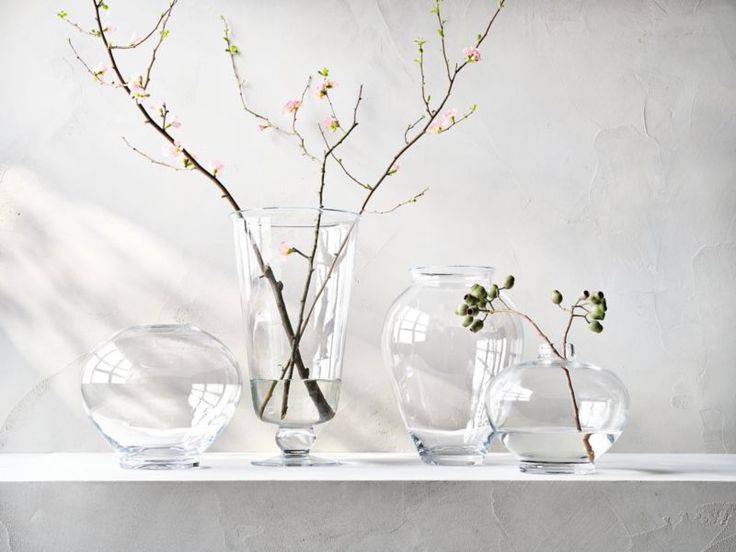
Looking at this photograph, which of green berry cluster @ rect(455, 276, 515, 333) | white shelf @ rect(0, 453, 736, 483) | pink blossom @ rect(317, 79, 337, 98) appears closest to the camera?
white shelf @ rect(0, 453, 736, 483)

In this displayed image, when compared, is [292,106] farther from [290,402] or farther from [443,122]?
[290,402]

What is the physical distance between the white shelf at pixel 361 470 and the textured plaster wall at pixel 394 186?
0.10 m

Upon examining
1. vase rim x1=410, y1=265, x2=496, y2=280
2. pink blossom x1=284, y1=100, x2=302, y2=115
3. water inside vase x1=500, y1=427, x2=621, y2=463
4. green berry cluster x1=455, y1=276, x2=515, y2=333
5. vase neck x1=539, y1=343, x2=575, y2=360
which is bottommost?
water inside vase x1=500, y1=427, x2=621, y2=463

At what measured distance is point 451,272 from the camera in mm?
933

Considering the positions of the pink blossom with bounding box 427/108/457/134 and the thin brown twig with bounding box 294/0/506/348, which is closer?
the thin brown twig with bounding box 294/0/506/348

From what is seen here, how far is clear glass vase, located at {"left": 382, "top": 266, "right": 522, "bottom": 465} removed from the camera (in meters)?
0.89

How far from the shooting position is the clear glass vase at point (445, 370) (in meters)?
0.89

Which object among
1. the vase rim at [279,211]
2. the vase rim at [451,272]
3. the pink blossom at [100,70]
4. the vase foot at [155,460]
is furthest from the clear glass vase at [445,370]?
the pink blossom at [100,70]

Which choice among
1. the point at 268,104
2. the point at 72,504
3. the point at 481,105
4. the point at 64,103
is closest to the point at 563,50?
the point at 481,105

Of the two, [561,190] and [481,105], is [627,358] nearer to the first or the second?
[561,190]

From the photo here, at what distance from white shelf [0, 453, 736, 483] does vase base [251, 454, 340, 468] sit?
0.05 feet

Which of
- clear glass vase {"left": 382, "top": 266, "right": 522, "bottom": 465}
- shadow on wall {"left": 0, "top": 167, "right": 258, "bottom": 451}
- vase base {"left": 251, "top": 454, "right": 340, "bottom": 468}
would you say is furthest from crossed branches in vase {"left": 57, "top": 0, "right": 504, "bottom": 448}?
vase base {"left": 251, "top": 454, "right": 340, "bottom": 468}

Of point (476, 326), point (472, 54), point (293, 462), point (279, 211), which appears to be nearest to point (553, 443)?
point (476, 326)

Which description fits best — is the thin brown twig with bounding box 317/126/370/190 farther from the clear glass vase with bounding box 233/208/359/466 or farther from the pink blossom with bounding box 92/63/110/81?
the pink blossom with bounding box 92/63/110/81
